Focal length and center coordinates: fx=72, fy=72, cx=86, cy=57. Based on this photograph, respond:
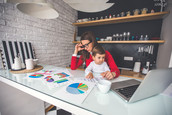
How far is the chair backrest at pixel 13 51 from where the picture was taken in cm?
91

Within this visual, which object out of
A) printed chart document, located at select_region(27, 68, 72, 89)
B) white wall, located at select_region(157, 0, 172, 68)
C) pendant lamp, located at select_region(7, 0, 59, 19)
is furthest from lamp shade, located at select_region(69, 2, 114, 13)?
white wall, located at select_region(157, 0, 172, 68)

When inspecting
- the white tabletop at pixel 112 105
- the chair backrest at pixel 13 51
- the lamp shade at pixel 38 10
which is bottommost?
the white tabletop at pixel 112 105

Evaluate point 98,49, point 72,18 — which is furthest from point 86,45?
point 72,18

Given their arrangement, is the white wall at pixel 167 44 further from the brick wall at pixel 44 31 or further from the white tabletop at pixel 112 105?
the brick wall at pixel 44 31

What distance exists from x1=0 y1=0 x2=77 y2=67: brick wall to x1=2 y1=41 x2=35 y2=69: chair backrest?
0.32 ft

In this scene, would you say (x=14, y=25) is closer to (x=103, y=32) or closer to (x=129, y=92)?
(x=129, y=92)

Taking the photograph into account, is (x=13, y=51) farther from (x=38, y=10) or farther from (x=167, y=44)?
(x=167, y=44)

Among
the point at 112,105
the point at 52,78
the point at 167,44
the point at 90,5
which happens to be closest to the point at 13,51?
the point at 52,78

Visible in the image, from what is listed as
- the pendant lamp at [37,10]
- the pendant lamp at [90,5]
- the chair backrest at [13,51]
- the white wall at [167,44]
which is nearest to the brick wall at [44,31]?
the chair backrest at [13,51]

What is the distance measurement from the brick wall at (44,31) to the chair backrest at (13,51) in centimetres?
10

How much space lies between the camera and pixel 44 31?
57.5 inches

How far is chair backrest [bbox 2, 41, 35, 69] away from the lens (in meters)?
0.91

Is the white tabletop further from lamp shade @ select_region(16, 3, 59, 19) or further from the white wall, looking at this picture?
the white wall

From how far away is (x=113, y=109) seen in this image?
0.35 m
